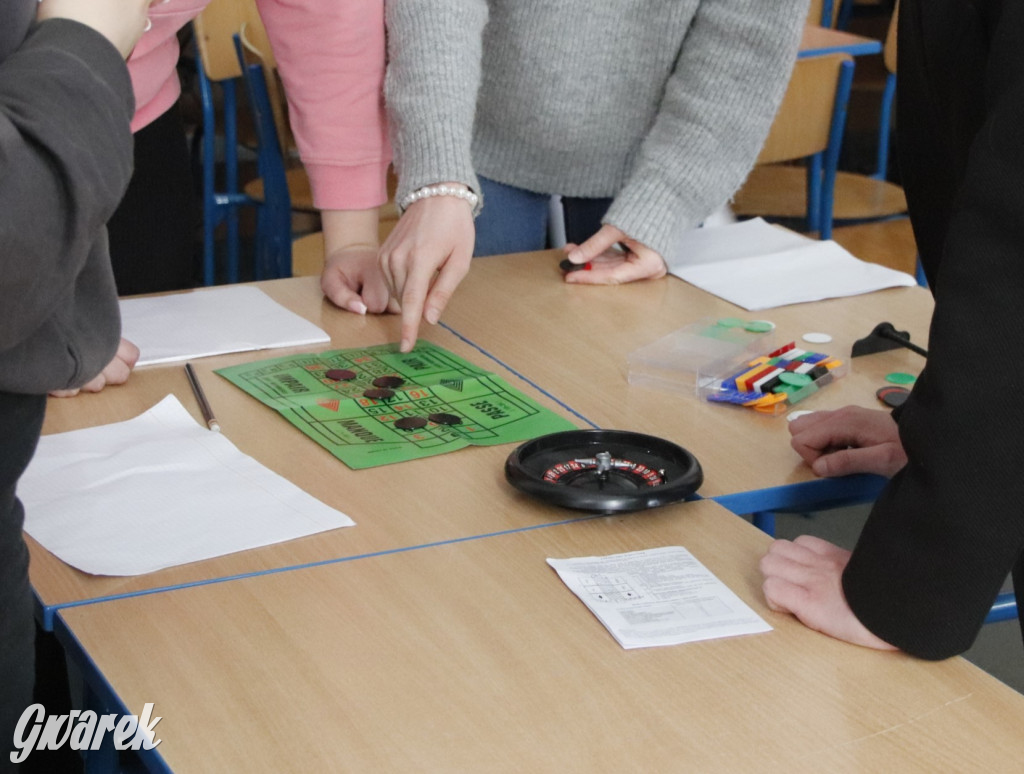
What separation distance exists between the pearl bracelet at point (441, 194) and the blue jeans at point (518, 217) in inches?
14.0

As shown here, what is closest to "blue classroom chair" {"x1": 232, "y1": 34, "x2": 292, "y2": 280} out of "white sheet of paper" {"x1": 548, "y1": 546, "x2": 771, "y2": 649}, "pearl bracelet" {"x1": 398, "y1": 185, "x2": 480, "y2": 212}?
"pearl bracelet" {"x1": 398, "y1": 185, "x2": 480, "y2": 212}

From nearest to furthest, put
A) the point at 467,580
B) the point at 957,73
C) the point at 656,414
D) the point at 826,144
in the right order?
1. the point at 467,580
2. the point at 957,73
3. the point at 656,414
4. the point at 826,144

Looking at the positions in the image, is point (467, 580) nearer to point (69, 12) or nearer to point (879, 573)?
point (879, 573)

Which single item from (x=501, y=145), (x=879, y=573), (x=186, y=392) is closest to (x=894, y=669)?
(x=879, y=573)

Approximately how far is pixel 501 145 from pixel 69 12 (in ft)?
3.97

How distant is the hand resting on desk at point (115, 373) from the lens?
4.11ft

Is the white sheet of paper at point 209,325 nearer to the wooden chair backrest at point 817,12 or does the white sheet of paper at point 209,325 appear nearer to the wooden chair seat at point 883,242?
the wooden chair seat at point 883,242

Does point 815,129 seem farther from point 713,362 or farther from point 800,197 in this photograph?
point 713,362

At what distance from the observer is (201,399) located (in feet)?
4.08

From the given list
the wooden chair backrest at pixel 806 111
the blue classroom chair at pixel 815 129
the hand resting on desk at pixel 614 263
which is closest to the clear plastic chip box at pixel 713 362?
the hand resting on desk at pixel 614 263

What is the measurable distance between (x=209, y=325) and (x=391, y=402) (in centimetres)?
34

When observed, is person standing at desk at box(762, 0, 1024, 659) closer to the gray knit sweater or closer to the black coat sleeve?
the black coat sleeve

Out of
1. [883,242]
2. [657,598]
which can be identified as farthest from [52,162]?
[883,242]

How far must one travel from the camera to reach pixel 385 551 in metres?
0.95
